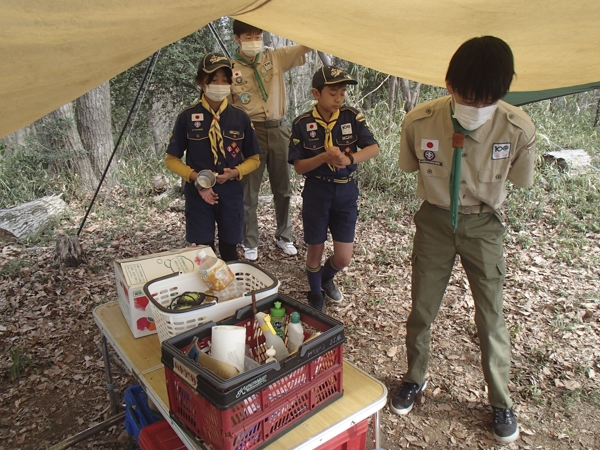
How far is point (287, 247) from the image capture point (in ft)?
16.0

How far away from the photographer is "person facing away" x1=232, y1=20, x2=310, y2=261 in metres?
4.25

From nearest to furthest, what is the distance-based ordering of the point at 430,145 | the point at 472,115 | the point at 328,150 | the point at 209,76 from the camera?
1. the point at 472,115
2. the point at 430,145
3. the point at 328,150
4. the point at 209,76

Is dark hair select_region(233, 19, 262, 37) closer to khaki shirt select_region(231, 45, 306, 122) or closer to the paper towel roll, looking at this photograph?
khaki shirt select_region(231, 45, 306, 122)

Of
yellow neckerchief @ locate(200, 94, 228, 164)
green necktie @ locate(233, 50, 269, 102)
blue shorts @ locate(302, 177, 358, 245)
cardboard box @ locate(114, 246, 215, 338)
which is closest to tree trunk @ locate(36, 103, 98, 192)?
green necktie @ locate(233, 50, 269, 102)

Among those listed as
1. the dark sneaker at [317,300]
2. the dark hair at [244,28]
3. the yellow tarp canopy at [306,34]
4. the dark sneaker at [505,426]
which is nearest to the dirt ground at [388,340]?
the dark sneaker at [505,426]

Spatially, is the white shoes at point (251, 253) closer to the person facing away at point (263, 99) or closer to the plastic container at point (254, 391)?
the person facing away at point (263, 99)

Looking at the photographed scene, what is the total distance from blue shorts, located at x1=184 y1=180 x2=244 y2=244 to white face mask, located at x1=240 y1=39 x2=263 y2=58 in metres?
1.32

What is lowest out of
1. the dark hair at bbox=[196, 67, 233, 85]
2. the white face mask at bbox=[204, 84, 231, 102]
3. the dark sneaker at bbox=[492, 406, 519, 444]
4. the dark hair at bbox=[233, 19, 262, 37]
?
the dark sneaker at bbox=[492, 406, 519, 444]

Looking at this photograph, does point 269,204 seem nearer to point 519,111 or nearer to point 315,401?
point 519,111

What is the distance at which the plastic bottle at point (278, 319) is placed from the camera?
1.83m

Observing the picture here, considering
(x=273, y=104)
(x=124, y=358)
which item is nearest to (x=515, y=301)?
(x=273, y=104)

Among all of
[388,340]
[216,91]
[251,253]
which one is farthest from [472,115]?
[251,253]

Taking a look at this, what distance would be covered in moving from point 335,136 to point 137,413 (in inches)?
83.1

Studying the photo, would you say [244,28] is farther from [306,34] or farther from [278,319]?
[278,319]
